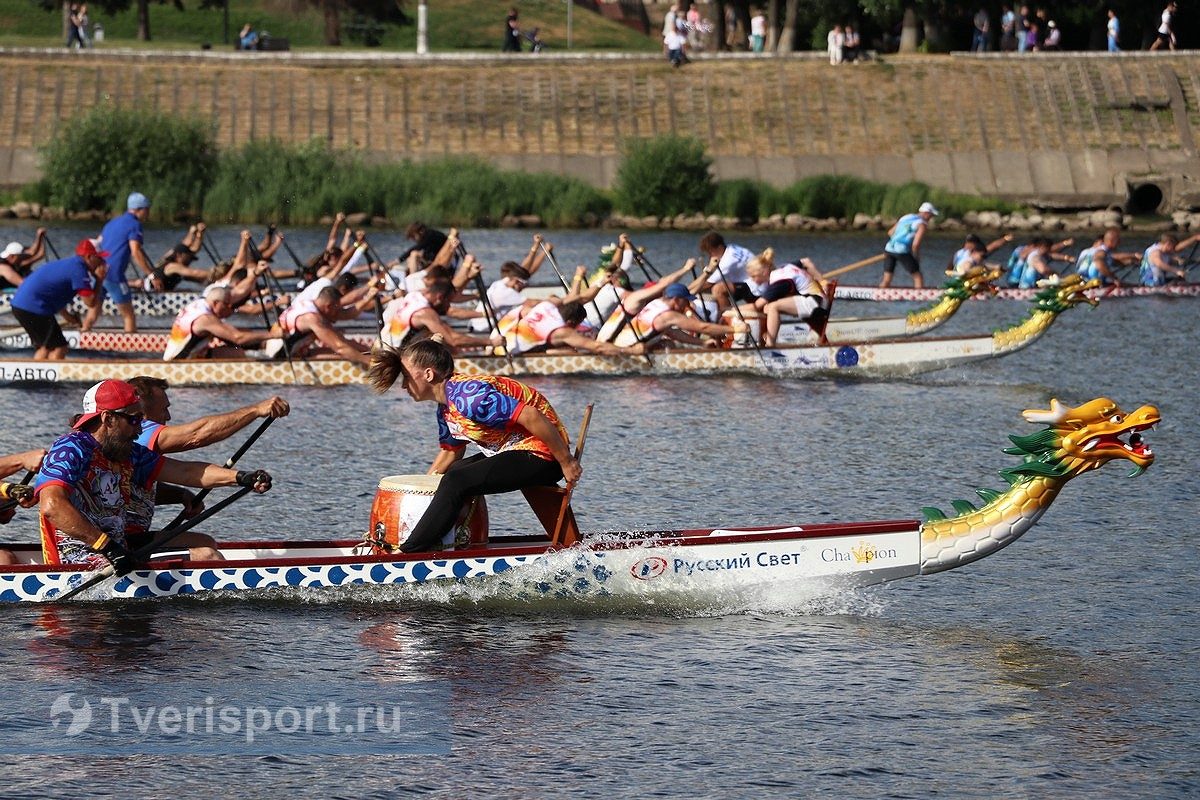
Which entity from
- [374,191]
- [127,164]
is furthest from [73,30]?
[374,191]

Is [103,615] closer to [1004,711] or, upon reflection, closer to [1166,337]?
[1004,711]

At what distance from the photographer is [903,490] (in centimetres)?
1934

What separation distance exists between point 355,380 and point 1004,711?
1458cm

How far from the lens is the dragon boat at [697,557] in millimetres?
12867

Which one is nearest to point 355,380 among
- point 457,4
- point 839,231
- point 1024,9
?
point 839,231

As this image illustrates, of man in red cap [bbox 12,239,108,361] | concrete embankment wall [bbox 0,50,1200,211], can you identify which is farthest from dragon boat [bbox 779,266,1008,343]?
concrete embankment wall [bbox 0,50,1200,211]

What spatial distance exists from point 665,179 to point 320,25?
32022mm

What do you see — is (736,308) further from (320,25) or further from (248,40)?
(320,25)

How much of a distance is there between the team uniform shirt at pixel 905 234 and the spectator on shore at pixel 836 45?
3432 cm

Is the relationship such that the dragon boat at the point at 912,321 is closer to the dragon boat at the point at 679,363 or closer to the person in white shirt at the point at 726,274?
the person in white shirt at the point at 726,274

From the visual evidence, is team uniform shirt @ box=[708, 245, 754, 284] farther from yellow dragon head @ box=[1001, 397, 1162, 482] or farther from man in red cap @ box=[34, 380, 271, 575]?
yellow dragon head @ box=[1001, 397, 1162, 482]

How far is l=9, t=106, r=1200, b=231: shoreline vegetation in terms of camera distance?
59.7 meters

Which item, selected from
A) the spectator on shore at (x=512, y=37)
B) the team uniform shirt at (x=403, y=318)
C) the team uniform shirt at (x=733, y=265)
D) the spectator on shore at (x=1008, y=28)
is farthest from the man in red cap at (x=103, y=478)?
the spectator on shore at (x=1008, y=28)

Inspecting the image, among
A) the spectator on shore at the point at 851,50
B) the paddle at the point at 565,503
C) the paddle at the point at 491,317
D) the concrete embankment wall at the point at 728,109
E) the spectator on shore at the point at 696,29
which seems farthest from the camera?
the spectator on shore at the point at 696,29
